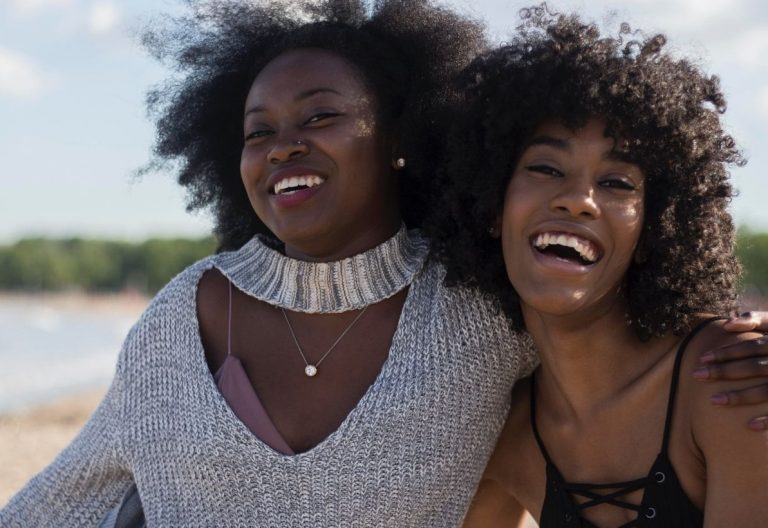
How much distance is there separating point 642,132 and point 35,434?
1048 cm

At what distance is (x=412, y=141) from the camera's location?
A: 3748mm

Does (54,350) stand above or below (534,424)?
above

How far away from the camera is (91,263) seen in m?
64.8

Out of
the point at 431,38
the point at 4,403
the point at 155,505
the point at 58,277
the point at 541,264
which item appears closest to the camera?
the point at 541,264

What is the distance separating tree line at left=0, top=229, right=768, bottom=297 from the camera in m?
57.7

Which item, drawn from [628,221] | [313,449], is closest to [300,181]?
[313,449]

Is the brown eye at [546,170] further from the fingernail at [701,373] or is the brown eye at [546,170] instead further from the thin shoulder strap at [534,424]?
the thin shoulder strap at [534,424]

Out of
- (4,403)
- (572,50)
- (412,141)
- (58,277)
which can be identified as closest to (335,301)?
(412,141)

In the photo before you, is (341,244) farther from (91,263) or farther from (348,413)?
(91,263)

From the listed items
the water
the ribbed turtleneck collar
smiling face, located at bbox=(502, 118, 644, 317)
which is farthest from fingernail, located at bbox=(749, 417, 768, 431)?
the water

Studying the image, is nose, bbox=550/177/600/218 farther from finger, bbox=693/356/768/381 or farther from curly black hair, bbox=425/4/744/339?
finger, bbox=693/356/768/381

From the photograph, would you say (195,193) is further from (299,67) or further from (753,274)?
(753,274)

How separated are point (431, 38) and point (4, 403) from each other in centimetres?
1572

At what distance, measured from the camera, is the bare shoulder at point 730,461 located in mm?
2906
